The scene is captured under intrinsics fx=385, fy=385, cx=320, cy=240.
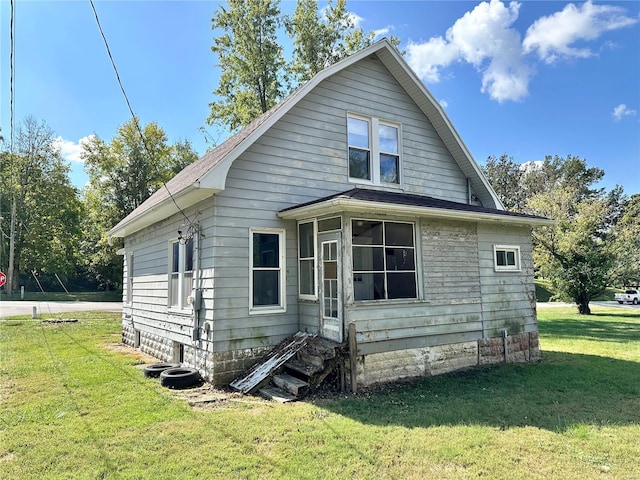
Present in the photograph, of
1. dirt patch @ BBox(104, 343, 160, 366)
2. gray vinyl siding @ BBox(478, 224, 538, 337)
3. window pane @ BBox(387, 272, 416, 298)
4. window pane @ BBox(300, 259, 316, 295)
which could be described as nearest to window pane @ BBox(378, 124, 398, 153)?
gray vinyl siding @ BBox(478, 224, 538, 337)

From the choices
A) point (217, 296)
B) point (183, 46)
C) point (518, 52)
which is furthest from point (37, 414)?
point (518, 52)

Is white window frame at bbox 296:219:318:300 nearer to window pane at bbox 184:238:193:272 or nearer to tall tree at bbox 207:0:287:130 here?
window pane at bbox 184:238:193:272

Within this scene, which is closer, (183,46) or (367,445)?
(367,445)

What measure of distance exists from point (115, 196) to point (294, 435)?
31721 millimetres

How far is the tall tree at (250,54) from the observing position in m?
21.6

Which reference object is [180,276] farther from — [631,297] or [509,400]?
[631,297]

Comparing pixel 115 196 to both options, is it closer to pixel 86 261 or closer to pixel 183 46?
pixel 86 261

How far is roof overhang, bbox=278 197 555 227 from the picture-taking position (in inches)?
257

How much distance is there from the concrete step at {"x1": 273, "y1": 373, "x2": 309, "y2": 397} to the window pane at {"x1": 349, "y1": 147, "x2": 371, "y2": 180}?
15.5 feet

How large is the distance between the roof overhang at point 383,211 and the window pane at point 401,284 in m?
1.23

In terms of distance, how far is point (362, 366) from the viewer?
22.6 ft

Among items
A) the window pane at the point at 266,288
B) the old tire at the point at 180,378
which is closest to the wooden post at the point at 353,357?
the window pane at the point at 266,288

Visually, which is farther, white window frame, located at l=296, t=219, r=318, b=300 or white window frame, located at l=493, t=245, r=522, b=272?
white window frame, located at l=493, t=245, r=522, b=272

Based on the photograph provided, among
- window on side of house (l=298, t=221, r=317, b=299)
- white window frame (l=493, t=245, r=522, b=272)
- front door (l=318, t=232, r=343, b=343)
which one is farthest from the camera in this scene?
white window frame (l=493, t=245, r=522, b=272)
